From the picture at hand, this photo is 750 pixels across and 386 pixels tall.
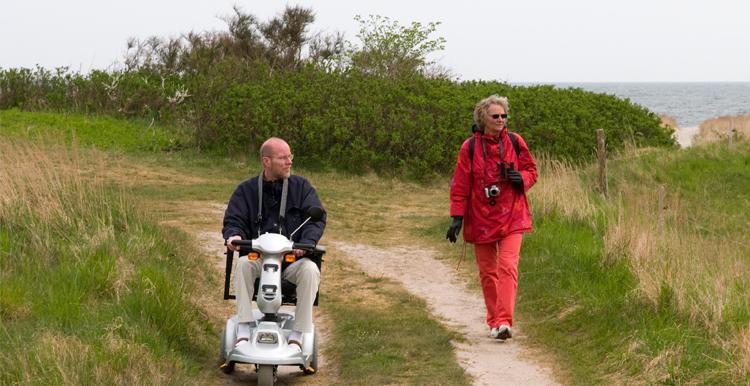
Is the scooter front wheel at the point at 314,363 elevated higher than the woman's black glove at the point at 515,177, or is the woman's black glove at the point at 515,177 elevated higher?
the woman's black glove at the point at 515,177

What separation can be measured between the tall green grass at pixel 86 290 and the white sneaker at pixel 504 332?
2.22 meters

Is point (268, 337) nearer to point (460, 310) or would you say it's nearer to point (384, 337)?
point (384, 337)

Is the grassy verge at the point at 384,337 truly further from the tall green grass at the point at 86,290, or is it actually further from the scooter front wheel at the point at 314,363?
the tall green grass at the point at 86,290

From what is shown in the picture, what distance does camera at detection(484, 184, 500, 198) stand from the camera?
8555 millimetres

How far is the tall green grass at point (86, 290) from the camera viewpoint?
6.77 m

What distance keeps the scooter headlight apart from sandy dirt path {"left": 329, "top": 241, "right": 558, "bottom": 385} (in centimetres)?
148

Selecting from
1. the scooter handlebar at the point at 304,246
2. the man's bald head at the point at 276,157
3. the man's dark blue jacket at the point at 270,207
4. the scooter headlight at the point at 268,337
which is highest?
the man's bald head at the point at 276,157

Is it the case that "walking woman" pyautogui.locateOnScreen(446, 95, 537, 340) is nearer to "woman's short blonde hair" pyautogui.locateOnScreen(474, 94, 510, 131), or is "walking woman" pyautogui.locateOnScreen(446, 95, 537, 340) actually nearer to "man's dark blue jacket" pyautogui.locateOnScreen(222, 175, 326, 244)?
"woman's short blonde hair" pyautogui.locateOnScreen(474, 94, 510, 131)

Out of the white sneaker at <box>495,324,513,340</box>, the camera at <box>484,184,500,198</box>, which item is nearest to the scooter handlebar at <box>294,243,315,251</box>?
the camera at <box>484,184,500,198</box>

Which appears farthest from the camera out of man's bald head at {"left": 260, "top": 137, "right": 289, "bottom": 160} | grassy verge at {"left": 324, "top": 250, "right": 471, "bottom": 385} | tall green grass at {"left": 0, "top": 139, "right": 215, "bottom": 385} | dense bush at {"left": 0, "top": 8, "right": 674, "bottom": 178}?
dense bush at {"left": 0, "top": 8, "right": 674, "bottom": 178}

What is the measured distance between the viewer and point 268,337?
281 inches

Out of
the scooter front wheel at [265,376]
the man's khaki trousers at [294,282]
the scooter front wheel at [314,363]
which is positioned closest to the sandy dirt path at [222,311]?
the scooter front wheel at [314,363]

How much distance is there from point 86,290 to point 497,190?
318 cm

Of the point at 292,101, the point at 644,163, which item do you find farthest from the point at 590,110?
the point at 292,101
